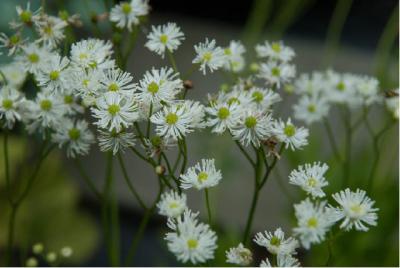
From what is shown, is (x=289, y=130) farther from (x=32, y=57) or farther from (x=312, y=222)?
(x=32, y=57)

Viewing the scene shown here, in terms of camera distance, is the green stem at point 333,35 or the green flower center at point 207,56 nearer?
the green flower center at point 207,56

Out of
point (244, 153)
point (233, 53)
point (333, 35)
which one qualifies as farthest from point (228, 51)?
point (333, 35)

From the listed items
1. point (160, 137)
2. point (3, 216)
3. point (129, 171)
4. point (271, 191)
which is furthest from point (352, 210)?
point (129, 171)

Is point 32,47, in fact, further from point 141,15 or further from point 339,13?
point 339,13

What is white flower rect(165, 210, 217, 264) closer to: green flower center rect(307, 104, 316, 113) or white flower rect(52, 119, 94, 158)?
white flower rect(52, 119, 94, 158)

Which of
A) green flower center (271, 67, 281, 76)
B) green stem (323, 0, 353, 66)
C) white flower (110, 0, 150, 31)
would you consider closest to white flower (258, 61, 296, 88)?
green flower center (271, 67, 281, 76)

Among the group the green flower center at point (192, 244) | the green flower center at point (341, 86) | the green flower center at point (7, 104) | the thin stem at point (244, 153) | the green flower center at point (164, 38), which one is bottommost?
the green flower center at point (192, 244)

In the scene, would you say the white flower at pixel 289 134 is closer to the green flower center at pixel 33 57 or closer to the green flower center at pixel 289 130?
the green flower center at pixel 289 130

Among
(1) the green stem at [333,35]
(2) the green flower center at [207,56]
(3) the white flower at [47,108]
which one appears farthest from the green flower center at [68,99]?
(1) the green stem at [333,35]
